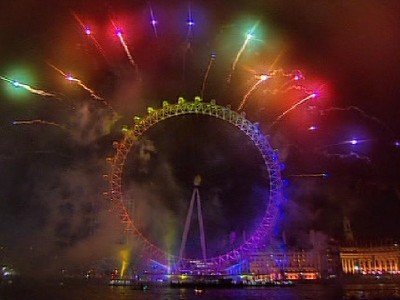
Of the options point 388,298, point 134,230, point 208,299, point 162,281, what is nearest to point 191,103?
point 134,230

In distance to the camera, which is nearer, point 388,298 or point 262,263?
point 388,298

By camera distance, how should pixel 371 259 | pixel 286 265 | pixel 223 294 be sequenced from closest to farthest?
pixel 223 294 < pixel 286 265 < pixel 371 259

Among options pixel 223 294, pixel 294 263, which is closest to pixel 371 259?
pixel 294 263

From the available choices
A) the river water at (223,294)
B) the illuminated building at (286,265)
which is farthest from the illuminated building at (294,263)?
the river water at (223,294)

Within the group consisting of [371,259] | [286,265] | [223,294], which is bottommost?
[223,294]

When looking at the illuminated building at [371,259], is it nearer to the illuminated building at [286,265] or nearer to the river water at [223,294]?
the illuminated building at [286,265]

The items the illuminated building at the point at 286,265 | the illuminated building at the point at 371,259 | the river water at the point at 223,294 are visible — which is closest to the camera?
the river water at the point at 223,294

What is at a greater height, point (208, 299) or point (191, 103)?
point (191, 103)

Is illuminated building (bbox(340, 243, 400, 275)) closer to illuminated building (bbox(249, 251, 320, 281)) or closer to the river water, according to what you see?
illuminated building (bbox(249, 251, 320, 281))

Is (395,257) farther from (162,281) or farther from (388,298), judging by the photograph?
(388,298)

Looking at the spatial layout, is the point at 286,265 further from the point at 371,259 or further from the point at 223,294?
the point at 223,294

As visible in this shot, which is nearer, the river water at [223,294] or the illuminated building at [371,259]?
the river water at [223,294]
